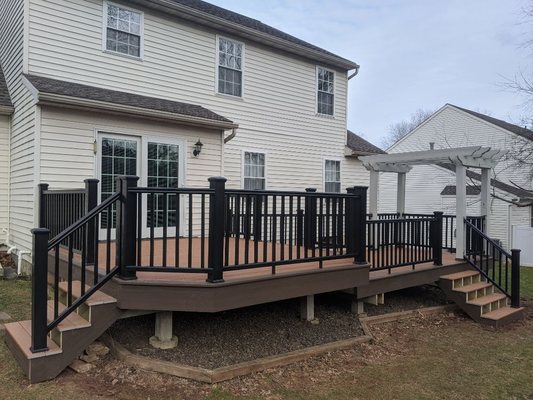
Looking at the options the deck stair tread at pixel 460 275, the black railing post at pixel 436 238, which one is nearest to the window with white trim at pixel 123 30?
the black railing post at pixel 436 238

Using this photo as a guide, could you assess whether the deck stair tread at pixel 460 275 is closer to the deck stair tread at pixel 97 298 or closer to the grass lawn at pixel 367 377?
the grass lawn at pixel 367 377

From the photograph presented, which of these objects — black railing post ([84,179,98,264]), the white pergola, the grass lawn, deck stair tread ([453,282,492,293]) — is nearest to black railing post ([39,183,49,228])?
the grass lawn

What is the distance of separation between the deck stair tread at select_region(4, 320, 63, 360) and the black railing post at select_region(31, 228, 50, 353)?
0.18ft

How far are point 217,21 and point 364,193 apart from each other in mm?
6280

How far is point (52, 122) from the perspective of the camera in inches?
273

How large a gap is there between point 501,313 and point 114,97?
7.59 meters

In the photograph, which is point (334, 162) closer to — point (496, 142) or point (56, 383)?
point (56, 383)

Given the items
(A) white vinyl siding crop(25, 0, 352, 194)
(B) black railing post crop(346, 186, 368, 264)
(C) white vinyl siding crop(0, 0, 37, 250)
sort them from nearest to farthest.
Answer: (B) black railing post crop(346, 186, 368, 264) → (C) white vinyl siding crop(0, 0, 37, 250) → (A) white vinyl siding crop(25, 0, 352, 194)

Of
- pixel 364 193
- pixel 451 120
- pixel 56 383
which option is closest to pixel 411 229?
pixel 364 193

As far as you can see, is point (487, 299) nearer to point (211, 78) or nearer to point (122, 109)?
point (122, 109)

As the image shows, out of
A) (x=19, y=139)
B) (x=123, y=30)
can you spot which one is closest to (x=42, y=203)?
(x=19, y=139)

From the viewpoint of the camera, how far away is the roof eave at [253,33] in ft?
29.4

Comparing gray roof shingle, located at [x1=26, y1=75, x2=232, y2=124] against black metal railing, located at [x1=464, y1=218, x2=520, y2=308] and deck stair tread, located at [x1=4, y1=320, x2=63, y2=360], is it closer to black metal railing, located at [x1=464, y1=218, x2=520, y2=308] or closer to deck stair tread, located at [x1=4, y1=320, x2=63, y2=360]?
deck stair tread, located at [x1=4, y1=320, x2=63, y2=360]

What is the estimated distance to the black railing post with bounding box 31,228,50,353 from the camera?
363 cm
